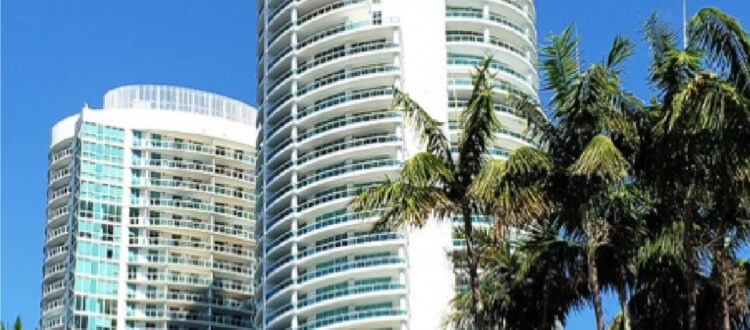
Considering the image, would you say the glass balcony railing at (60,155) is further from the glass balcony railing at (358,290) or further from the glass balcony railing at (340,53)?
the glass balcony railing at (358,290)

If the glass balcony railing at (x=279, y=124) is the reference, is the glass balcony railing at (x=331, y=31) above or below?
above

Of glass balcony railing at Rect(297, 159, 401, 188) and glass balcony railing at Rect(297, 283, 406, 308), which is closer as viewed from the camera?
glass balcony railing at Rect(297, 283, 406, 308)

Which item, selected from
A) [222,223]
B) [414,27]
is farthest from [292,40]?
[222,223]

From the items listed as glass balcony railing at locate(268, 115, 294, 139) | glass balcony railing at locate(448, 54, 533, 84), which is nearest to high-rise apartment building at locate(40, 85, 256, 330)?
glass balcony railing at locate(268, 115, 294, 139)

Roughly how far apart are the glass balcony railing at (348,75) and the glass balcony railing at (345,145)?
19.0 feet

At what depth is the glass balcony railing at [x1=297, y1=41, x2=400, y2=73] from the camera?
12581 centimetres

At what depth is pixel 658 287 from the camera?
135 ft

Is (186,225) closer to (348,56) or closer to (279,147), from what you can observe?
(279,147)

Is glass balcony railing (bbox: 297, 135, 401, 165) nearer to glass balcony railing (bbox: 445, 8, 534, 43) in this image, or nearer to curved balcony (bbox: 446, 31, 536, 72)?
curved balcony (bbox: 446, 31, 536, 72)

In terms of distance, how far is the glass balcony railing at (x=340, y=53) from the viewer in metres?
126

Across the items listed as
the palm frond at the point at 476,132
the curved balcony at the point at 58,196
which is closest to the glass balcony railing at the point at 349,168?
the curved balcony at the point at 58,196

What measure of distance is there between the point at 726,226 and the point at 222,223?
123402mm

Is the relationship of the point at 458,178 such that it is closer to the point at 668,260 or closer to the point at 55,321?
the point at 668,260

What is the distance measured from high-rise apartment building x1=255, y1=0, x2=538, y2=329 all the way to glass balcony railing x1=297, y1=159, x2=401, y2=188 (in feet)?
0.50
